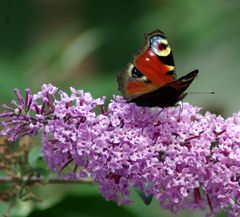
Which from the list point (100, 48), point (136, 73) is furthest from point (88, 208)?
point (100, 48)

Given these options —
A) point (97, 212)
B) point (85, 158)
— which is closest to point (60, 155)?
point (85, 158)

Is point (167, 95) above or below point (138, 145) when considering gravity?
above

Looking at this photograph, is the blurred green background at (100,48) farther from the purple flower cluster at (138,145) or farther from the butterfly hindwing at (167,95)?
the butterfly hindwing at (167,95)

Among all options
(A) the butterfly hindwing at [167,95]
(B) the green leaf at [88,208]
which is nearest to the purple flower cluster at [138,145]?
(A) the butterfly hindwing at [167,95]

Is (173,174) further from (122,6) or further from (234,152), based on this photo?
(122,6)

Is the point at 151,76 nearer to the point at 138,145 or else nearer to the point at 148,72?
the point at 148,72

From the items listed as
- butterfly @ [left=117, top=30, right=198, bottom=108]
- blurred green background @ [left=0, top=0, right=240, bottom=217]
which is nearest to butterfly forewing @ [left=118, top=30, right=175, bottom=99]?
butterfly @ [left=117, top=30, right=198, bottom=108]
